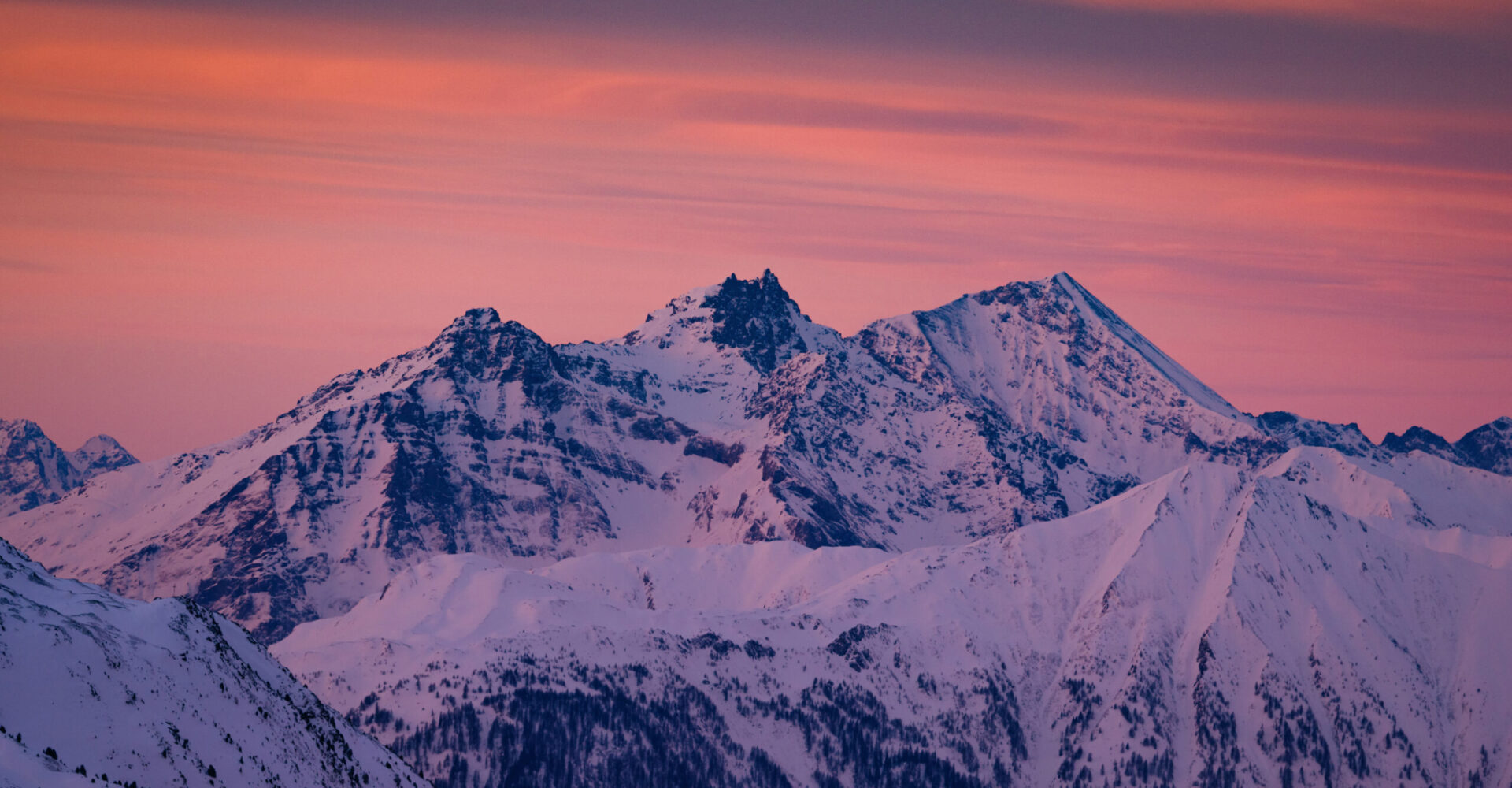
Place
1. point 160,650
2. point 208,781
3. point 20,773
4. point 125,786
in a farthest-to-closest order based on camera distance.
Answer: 1. point 160,650
2. point 208,781
3. point 125,786
4. point 20,773

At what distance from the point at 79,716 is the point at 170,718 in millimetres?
14193

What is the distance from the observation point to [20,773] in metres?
132

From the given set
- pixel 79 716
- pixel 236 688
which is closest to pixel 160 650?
pixel 236 688

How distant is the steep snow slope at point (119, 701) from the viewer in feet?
518

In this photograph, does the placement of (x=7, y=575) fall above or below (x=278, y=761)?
above

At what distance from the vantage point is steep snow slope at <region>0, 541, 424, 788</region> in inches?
6220

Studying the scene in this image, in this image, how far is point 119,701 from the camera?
170 meters

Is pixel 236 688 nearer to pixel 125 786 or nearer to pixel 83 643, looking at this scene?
pixel 83 643

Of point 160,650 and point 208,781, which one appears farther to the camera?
point 160,650

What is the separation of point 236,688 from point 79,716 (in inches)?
1389

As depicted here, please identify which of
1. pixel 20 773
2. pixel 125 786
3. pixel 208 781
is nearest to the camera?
pixel 20 773

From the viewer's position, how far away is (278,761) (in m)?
190

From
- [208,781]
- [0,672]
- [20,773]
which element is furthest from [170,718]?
[20,773]

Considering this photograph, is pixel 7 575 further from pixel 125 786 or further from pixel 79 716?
pixel 125 786
